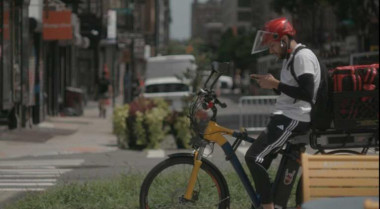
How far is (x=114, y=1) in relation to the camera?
205 ft

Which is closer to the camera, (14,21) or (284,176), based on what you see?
(284,176)

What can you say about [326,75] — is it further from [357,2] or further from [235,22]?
[235,22]

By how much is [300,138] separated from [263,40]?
2.61 feet

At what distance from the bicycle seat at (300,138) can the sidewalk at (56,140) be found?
10.5 meters

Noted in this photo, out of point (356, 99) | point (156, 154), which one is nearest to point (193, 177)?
point (356, 99)

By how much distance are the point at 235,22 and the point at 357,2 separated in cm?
16985

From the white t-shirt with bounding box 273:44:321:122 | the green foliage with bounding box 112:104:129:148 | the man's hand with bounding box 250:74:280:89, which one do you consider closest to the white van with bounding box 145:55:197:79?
the green foliage with bounding box 112:104:129:148

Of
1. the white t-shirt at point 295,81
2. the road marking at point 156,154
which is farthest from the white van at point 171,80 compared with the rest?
the white t-shirt at point 295,81

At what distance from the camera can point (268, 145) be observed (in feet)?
21.3

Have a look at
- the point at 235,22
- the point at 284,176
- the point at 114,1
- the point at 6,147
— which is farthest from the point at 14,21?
the point at 235,22

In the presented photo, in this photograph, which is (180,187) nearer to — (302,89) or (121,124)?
(302,89)

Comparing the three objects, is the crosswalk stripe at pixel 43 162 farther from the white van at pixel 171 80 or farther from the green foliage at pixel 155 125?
the white van at pixel 171 80

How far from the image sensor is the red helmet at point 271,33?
250 inches

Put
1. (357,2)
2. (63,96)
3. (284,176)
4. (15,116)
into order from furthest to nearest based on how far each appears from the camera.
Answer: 1. (63,96)
2. (357,2)
3. (15,116)
4. (284,176)
